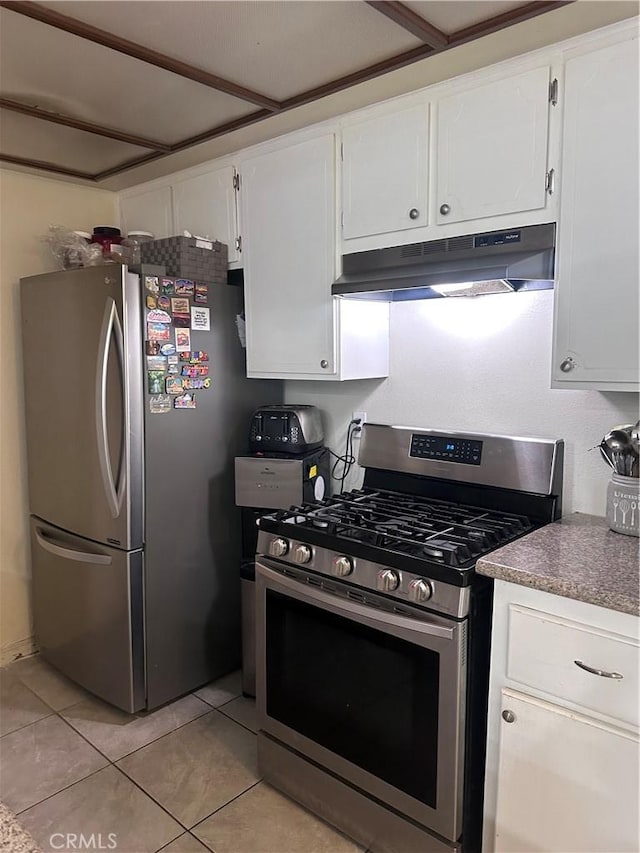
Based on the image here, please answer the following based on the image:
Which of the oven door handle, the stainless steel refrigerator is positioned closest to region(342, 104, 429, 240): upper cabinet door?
the stainless steel refrigerator

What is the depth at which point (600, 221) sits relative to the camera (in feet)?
5.41

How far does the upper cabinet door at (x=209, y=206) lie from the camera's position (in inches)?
103

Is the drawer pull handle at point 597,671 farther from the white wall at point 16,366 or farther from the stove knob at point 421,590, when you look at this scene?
the white wall at point 16,366

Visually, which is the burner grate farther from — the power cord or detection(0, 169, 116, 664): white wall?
detection(0, 169, 116, 664): white wall

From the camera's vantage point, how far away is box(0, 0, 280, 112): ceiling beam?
5.02ft

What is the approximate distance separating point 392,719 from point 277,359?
136 centimetres

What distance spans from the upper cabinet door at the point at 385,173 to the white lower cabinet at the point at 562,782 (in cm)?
147

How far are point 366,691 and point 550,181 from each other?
5.07 ft

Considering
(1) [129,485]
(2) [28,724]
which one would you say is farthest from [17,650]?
(1) [129,485]

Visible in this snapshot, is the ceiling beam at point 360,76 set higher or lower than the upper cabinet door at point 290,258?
higher

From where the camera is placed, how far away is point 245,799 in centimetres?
208

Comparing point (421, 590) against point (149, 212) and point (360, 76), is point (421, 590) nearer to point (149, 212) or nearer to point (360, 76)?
point (360, 76)

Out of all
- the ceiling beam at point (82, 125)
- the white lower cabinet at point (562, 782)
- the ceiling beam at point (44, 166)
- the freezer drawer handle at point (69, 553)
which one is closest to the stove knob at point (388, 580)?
the white lower cabinet at point (562, 782)

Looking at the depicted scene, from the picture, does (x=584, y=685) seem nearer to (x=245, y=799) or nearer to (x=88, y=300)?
(x=245, y=799)
